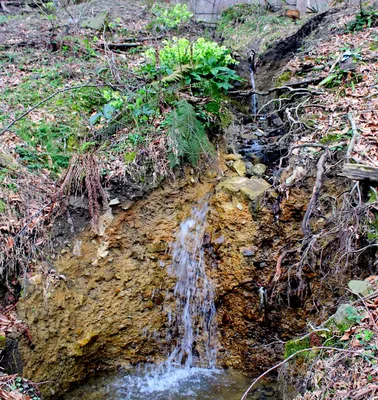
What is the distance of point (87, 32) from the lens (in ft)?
23.7

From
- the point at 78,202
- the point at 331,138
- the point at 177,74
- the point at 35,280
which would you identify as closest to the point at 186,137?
the point at 177,74

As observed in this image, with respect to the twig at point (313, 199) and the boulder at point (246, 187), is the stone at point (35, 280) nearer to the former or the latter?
the boulder at point (246, 187)

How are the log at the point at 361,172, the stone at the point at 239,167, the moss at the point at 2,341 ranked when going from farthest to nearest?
the stone at the point at 239,167
the moss at the point at 2,341
the log at the point at 361,172

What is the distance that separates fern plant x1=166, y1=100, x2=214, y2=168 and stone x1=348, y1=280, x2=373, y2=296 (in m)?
2.52

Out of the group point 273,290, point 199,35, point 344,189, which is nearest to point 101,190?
point 273,290

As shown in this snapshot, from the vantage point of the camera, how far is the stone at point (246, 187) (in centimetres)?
439

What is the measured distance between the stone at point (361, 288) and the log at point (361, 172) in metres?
0.93

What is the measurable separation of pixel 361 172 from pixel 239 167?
203 centimetres

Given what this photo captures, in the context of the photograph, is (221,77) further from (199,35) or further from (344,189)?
(199,35)

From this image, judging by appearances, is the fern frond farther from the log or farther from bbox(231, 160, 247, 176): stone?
the log

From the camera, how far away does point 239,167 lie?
5000mm

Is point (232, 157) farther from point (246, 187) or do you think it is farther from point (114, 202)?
point (114, 202)

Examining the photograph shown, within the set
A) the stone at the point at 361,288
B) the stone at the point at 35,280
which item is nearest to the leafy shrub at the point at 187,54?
the stone at the point at 35,280

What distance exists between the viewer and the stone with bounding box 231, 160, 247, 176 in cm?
496
